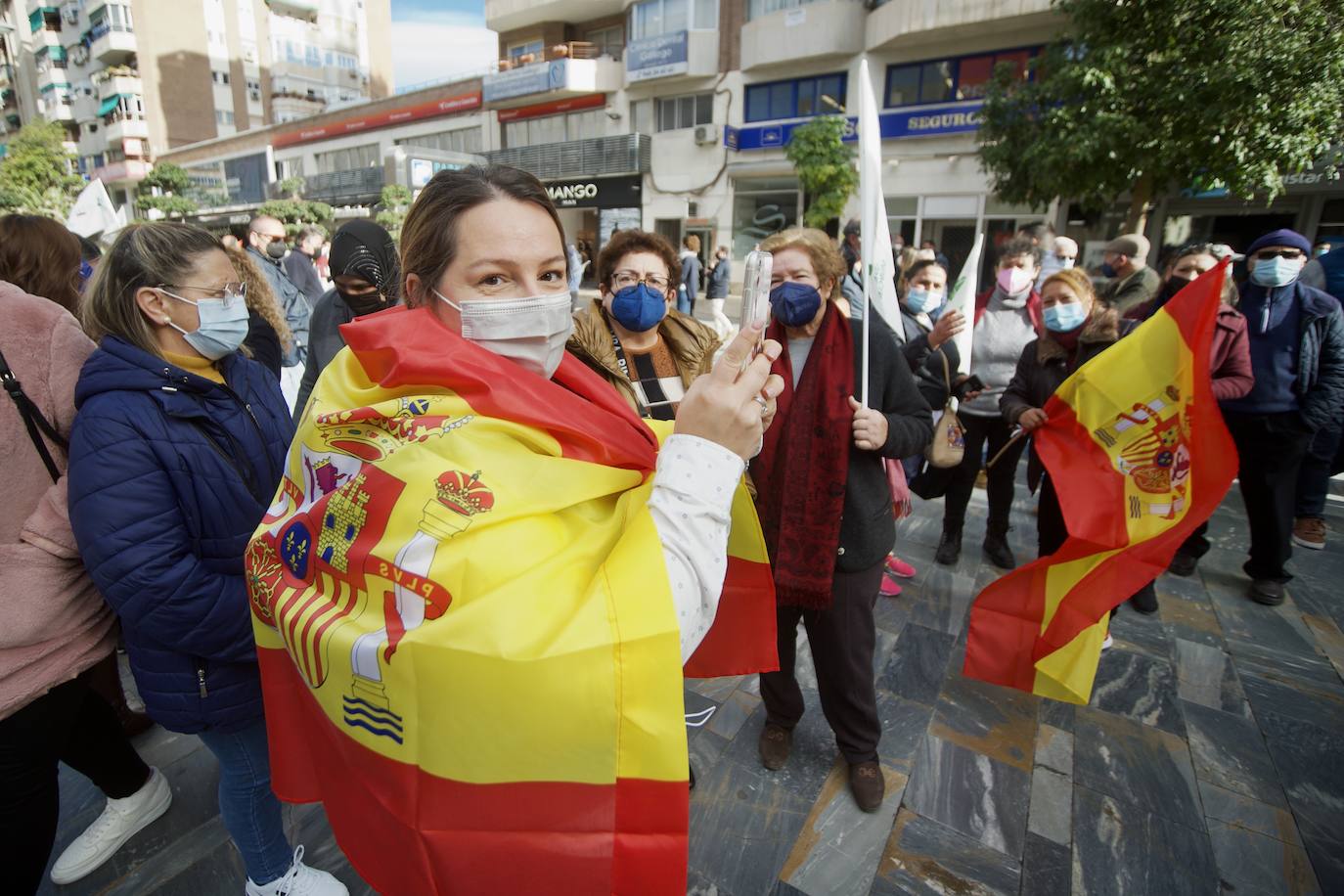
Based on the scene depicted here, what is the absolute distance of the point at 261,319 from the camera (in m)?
3.12

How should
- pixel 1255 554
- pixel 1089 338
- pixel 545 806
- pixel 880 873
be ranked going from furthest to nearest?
pixel 1255 554 → pixel 1089 338 → pixel 880 873 → pixel 545 806

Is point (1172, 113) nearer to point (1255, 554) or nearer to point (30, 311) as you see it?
point (1255, 554)

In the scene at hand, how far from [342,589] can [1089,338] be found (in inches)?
138

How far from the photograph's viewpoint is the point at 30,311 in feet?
5.31

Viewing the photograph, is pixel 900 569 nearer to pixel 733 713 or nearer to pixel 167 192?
pixel 733 713

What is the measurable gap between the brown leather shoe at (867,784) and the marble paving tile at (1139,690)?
1.25 meters

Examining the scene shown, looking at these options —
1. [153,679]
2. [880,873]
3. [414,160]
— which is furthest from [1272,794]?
[414,160]

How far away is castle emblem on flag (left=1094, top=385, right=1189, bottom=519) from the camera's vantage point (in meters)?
2.67

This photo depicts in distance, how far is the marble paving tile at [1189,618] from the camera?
135 inches

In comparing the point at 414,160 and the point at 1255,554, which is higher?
the point at 414,160

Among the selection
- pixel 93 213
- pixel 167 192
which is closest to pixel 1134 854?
pixel 93 213

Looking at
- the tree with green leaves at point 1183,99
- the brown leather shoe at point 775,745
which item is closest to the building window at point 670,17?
the tree with green leaves at point 1183,99

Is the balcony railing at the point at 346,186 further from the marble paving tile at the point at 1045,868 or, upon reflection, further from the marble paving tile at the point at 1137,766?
the marble paving tile at the point at 1045,868

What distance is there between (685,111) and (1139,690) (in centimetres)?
2256
